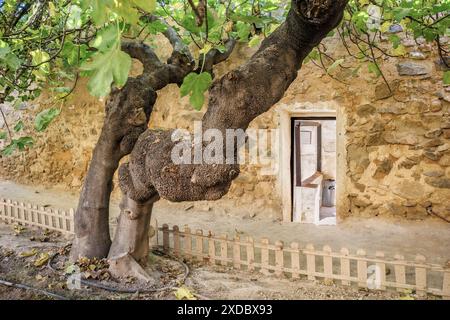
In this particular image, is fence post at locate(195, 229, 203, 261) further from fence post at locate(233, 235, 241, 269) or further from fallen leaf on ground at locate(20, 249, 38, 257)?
fallen leaf on ground at locate(20, 249, 38, 257)

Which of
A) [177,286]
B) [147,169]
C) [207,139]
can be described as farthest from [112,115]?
[177,286]

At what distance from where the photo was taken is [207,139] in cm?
238

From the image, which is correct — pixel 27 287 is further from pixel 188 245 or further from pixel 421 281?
pixel 421 281

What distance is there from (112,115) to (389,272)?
9.62ft

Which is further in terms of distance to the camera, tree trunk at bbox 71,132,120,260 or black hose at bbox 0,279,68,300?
tree trunk at bbox 71,132,120,260

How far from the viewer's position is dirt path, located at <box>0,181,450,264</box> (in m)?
4.42

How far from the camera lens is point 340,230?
512 centimetres

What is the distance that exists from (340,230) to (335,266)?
1260 mm

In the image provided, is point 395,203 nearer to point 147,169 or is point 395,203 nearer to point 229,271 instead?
point 229,271

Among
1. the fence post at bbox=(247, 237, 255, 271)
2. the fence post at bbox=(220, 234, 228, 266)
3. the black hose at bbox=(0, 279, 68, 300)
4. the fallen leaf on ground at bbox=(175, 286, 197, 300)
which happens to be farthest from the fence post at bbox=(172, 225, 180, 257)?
the black hose at bbox=(0, 279, 68, 300)

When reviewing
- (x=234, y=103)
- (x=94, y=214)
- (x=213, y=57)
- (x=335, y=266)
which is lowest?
(x=335, y=266)

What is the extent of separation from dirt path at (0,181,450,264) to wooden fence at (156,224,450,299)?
0.64 m

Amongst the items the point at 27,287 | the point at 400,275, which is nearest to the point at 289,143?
the point at 400,275

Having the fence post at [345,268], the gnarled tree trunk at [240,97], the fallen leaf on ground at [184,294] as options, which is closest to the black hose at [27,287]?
the fallen leaf on ground at [184,294]
